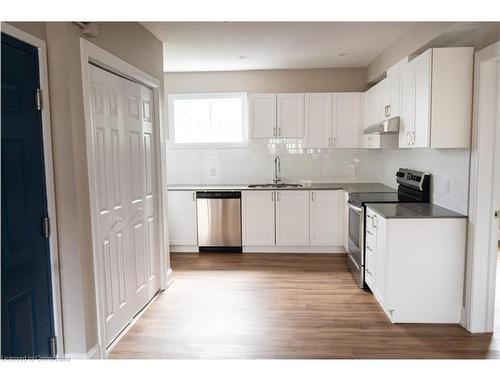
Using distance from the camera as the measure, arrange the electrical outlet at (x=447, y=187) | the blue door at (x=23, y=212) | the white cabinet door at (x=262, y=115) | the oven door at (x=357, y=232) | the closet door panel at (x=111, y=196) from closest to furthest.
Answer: the blue door at (x=23, y=212), the closet door panel at (x=111, y=196), the electrical outlet at (x=447, y=187), the oven door at (x=357, y=232), the white cabinet door at (x=262, y=115)

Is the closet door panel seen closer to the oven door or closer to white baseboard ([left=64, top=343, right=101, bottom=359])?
white baseboard ([left=64, top=343, right=101, bottom=359])

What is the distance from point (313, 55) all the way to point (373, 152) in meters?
1.81

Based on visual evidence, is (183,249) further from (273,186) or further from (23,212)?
(23,212)

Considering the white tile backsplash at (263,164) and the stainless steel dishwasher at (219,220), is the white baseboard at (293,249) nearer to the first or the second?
the stainless steel dishwasher at (219,220)

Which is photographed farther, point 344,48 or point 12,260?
point 344,48

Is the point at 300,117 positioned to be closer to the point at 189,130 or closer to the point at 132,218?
the point at 189,130

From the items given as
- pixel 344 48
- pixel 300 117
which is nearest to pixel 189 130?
pixel 300 117

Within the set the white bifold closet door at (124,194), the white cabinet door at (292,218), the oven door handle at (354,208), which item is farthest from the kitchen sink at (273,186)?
the white bifold closet door at (124,194)

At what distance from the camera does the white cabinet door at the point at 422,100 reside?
2.91 m

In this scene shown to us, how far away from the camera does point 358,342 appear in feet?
8.91

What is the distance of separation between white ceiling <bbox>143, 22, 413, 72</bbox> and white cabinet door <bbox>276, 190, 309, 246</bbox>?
71.5 inches

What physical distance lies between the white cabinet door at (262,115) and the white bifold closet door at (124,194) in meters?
1.96

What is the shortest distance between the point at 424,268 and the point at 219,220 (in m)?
2.84

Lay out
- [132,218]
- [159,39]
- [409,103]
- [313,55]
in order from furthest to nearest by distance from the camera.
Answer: [313,55]
[159,39]
[409,103]
[132,218]
